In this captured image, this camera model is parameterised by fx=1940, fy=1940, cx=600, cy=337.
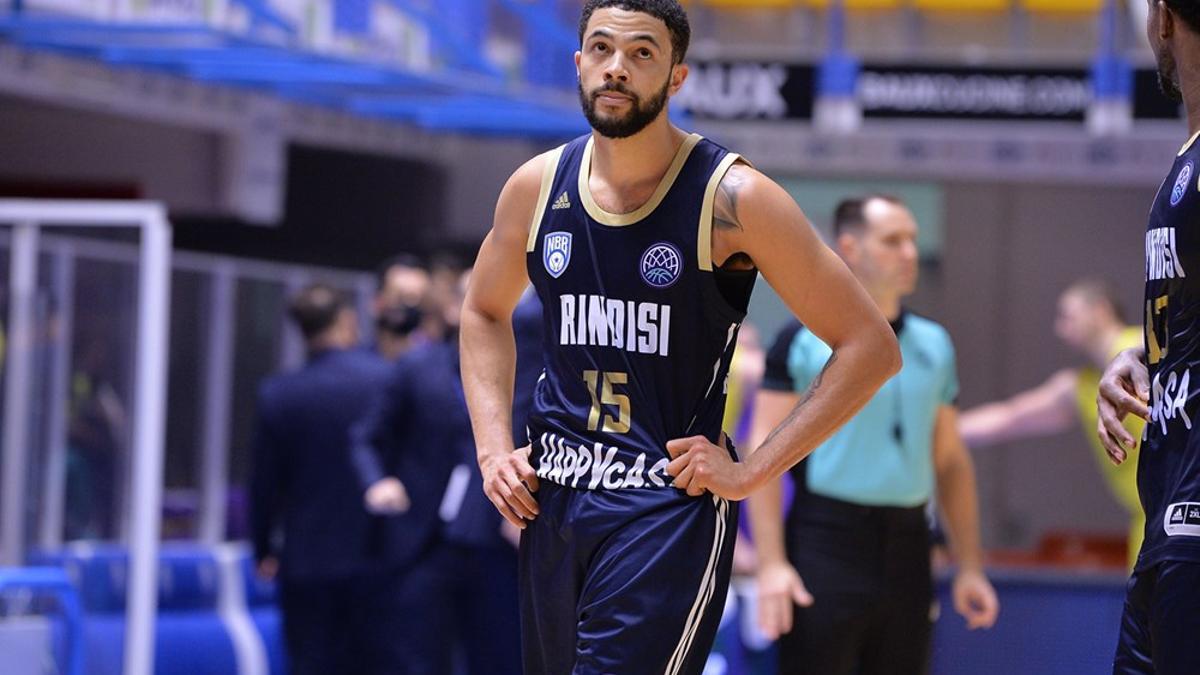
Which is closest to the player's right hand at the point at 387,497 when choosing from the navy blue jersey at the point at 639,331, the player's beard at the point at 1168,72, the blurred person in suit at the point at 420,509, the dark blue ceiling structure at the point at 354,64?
the blurred person in suit at the point at 420,509

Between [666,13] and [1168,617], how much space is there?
1514mm

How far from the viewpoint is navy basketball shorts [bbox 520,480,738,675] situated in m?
3.77

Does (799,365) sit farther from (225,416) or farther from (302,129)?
(302,129)

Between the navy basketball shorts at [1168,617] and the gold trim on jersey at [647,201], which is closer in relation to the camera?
the navy basketball shorts at [1168,617]

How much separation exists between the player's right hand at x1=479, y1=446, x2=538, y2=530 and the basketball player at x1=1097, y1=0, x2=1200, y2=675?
1.16 metres

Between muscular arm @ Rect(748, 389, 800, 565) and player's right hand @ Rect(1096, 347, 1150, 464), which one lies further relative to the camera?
muscular arm @ Rect(748, 389, 800, 565)

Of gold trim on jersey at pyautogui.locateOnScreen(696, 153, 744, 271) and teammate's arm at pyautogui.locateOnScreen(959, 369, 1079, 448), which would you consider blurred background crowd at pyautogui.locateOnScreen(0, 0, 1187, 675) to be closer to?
teammate's arm at pyautogui.locateOnScreen(959, 369, 1079, 448)

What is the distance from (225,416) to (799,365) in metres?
6.27

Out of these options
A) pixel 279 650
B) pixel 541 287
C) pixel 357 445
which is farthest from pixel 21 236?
pixel 541 287

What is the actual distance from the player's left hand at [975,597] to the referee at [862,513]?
0.03 metres

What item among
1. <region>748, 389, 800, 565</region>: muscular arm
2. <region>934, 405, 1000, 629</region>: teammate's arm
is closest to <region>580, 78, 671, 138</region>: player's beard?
<region>748, 389, 800, 565</region>: muscular arm

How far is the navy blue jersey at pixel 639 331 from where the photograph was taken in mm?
3869

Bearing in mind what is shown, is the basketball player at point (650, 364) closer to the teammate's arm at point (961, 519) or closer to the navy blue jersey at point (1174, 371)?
the navy blue jersey at point (1174, 371)

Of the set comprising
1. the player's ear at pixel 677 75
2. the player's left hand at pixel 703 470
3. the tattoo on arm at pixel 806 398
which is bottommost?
the player's left hand at pixel 703 470
